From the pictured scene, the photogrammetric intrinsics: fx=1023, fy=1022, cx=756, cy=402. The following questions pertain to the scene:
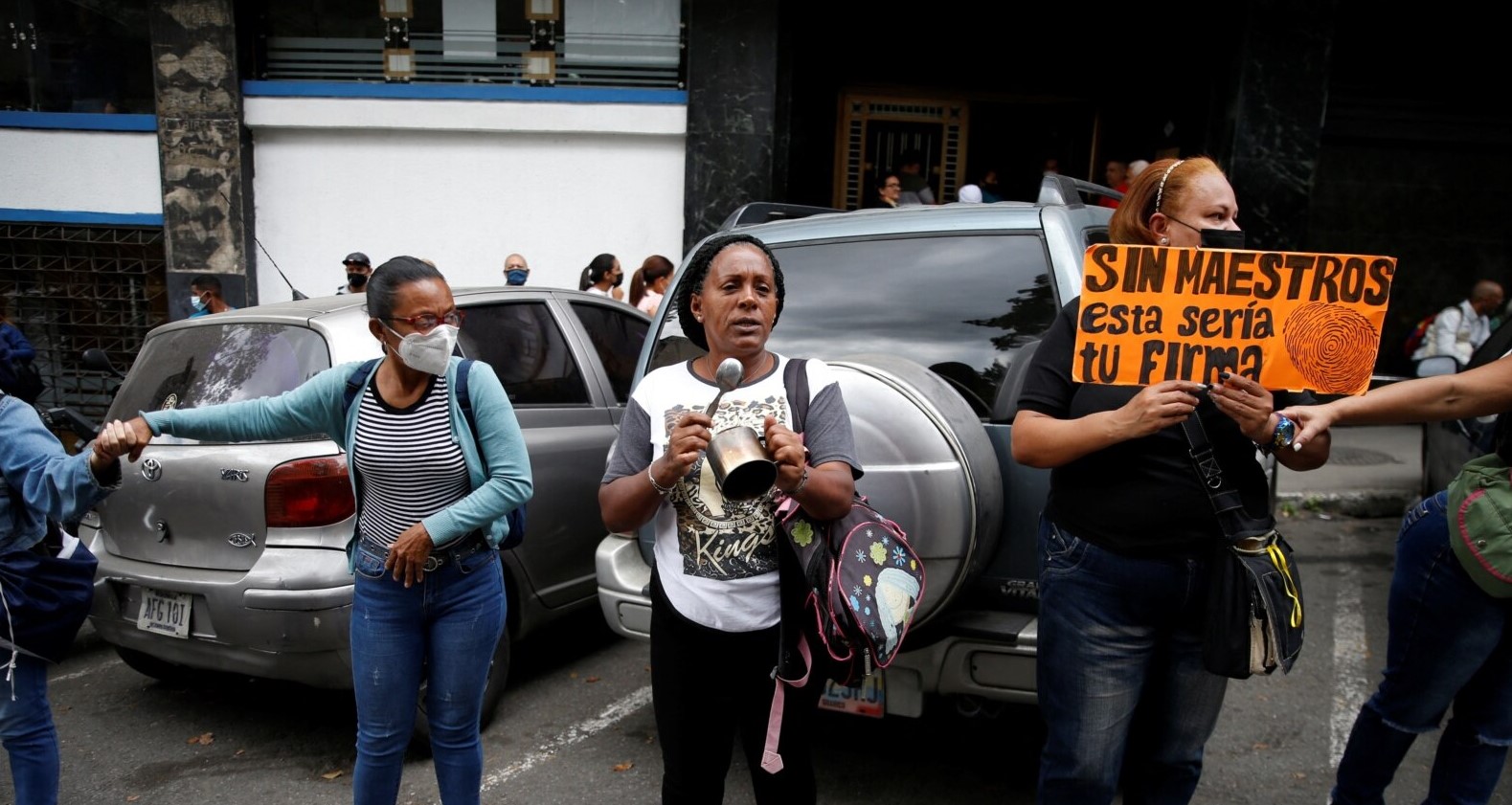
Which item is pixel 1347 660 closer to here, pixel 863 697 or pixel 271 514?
pixel 863 697

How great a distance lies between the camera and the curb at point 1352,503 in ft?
24.9

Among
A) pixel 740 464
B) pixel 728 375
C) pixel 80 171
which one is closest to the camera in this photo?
pixel 740 464

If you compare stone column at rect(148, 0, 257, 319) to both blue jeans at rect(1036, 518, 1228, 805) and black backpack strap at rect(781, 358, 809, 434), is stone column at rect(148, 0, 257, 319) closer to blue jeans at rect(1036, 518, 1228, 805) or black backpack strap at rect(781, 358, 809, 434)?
black backpack strap at rect(781, 358, 809, 434)

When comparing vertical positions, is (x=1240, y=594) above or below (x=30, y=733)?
above

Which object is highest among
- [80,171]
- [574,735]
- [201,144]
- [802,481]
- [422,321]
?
[201,144]

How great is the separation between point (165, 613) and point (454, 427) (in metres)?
1.82

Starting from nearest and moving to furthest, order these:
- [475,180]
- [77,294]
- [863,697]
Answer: [863,697], [475,180], [77,294]

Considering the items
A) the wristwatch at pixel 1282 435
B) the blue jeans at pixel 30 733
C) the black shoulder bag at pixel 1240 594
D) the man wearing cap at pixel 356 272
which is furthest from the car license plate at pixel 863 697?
the man wearing cap at pixel 356 272

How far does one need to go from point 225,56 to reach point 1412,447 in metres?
11.7

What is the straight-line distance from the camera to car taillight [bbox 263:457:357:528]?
3486 millimetres

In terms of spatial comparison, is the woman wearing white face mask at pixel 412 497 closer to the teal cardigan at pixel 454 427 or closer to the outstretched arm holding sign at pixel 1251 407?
the teal cardigan at pixel 454 427

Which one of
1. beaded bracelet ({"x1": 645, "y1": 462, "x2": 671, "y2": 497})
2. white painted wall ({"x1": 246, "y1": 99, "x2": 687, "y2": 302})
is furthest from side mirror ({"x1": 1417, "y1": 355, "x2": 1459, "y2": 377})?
white painted wall ({"x1": 246, "y1": 99, "x2": 687, "y2": 302})

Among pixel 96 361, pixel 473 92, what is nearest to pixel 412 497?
pixel 96 361

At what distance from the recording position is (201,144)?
9.87 meters
